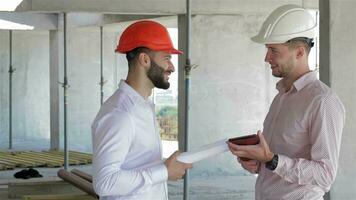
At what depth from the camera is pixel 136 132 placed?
2535 mm

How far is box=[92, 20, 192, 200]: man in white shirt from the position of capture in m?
2.42

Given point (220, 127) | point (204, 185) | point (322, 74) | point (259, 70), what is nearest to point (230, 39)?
point (259, 70)

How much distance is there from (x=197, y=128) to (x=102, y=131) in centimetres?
714

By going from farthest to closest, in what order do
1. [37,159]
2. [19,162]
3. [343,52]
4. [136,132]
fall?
[37,159]
[19,162]
[343,52]
[136,132]

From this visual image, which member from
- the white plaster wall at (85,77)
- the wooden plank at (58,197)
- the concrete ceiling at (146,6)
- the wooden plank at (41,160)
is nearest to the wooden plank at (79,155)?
the wooden plank at (41,160)

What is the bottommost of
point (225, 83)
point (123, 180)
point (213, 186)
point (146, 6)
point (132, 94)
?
point (213, 186)

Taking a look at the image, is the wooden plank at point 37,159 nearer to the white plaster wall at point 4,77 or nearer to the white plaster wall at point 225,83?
the white plaster wall at point 225,83

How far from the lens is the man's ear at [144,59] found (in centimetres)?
262

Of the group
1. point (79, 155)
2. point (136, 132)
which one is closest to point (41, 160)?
point (79, 155)

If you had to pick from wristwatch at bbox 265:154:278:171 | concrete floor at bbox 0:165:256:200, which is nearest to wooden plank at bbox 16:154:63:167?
concrete floor at bbox 0:165:256:200

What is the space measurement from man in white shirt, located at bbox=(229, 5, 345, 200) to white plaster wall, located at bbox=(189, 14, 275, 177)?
656 centimetres

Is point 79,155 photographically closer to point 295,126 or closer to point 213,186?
point 213,186

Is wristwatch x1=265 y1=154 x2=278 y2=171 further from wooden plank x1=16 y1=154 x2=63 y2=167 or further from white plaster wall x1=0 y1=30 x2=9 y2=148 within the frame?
white plaster wall x1=0 y1=30 x2=9 y2=148

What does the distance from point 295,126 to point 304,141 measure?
71 mm
